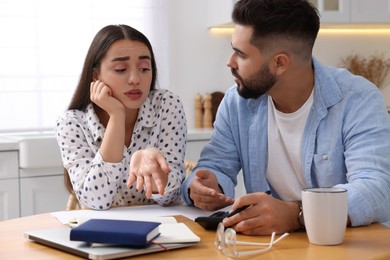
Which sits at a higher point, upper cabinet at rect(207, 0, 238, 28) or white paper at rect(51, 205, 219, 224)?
upper cabinet at rect(207, 0, 238, 28)

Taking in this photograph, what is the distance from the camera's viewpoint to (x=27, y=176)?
3328mm

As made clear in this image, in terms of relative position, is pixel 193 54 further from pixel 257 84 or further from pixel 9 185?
pixel 257 84

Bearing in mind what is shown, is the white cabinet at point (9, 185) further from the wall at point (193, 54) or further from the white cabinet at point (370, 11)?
the white cabinet at point (370, 11)

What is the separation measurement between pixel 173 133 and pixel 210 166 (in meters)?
0.23

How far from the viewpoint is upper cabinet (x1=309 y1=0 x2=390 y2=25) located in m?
4.05

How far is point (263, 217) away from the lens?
4.86 ft

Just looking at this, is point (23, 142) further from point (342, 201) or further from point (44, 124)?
point (342, 201)

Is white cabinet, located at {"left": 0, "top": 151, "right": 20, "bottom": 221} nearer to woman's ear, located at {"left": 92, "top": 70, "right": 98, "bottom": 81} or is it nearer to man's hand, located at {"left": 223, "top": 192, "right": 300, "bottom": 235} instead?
woman's ear, located at {"left": 92, "top": 70, "right": 98, "bottom": 81}

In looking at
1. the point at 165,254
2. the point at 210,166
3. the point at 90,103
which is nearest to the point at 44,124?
the point at 90,103

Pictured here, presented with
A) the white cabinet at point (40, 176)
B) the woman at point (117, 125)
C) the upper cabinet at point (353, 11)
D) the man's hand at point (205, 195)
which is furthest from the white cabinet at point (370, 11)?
the man's hand at point (205, 195)

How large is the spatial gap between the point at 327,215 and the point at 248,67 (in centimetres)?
71

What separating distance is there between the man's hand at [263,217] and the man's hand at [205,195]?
21 cm

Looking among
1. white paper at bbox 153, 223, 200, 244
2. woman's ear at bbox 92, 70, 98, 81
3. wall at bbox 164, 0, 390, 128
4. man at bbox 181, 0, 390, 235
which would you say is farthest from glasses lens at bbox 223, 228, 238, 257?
wall at bbox 164, 0, 390, 128

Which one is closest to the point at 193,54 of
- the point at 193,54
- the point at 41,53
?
the point at 193,54
